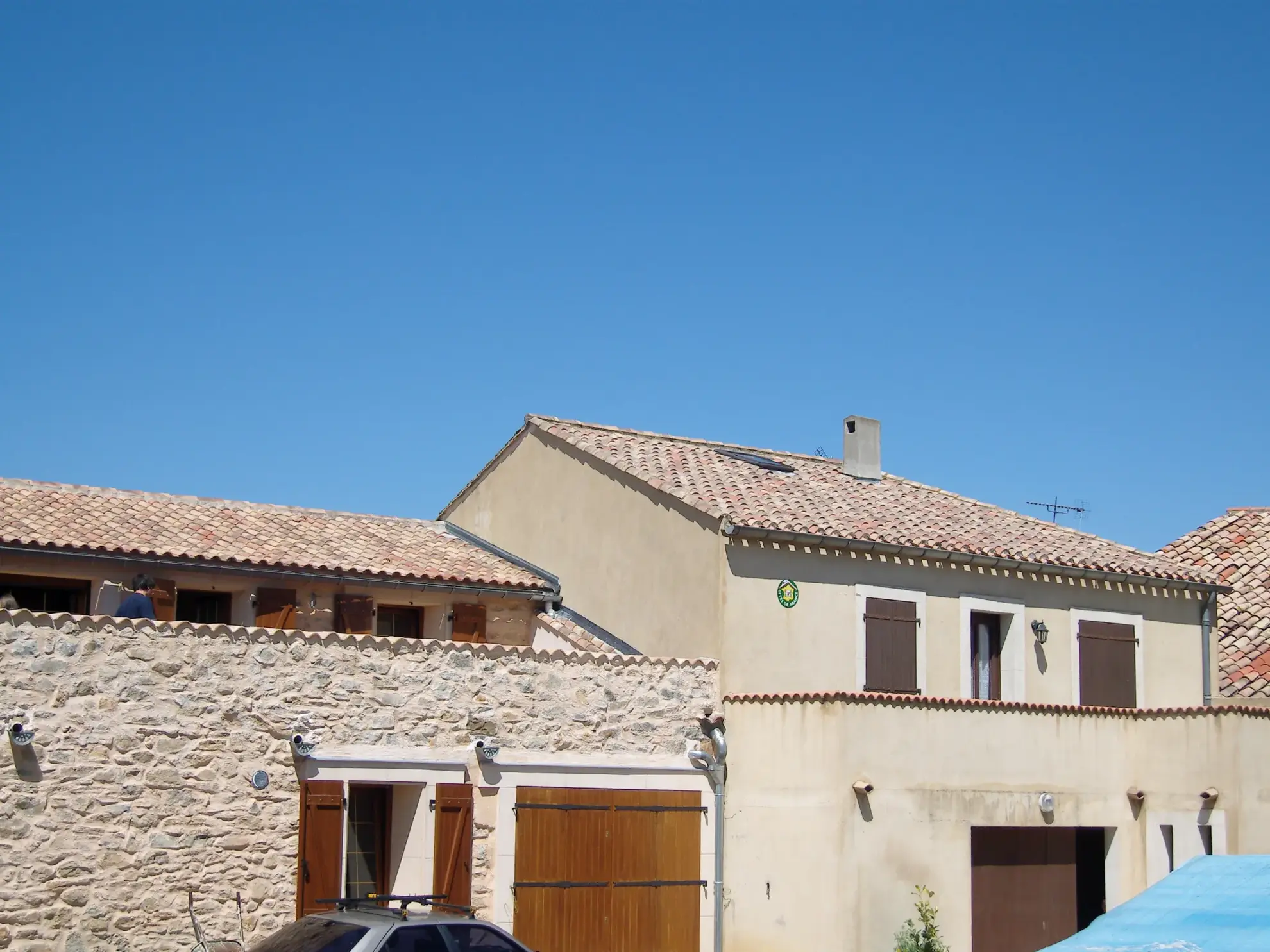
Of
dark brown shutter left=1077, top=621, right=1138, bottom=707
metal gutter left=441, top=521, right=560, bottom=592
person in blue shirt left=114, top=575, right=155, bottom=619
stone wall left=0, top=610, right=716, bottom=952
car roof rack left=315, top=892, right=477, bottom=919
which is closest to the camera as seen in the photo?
car roof rack left=315, top=892, right=477, bottom=919

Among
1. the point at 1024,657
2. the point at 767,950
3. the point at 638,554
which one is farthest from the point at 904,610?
the point at 767,950

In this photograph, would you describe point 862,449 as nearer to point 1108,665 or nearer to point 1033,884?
point 1108,665

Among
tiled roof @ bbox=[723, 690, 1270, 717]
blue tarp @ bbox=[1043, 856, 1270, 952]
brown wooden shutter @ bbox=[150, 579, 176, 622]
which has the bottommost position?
blue tarp @ bbox=[1043, 856, 1270, 952]

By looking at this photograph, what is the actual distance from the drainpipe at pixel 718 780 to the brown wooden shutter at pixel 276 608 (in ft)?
19.3

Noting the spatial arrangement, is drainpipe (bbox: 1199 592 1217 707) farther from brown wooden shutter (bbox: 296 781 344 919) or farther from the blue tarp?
brown wooden shutter (bbox: 296 781 344 919)

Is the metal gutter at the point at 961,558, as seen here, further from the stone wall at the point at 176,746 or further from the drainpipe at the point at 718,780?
the stone wall at the point at 176,746

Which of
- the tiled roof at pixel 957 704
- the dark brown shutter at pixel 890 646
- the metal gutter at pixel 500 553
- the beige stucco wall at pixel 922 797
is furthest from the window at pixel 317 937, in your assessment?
the metal gutter at pixel 500 553

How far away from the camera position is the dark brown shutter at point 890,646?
69.4 feet

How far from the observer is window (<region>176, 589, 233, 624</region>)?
20.9m

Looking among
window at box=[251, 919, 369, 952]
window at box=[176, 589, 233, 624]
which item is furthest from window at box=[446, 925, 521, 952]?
window at box=[176, 589, 233, 624]

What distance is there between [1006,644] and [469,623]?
799cm

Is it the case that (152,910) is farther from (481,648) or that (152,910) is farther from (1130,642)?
(1130,642)

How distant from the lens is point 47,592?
65.9 ft

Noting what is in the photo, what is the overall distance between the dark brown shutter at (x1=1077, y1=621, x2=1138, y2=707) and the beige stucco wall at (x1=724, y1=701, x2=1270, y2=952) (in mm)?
2327
